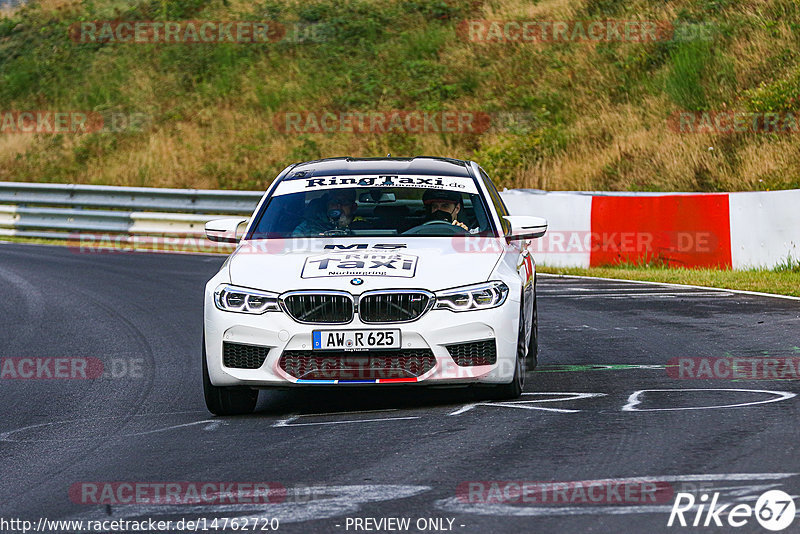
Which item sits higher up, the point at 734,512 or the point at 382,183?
the point at 382,183

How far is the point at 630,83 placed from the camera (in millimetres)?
28641

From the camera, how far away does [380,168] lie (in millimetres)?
9281

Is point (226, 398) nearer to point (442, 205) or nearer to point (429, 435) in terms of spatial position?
point (429, 435)

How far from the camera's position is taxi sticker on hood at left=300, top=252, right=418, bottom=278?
741 centimetres

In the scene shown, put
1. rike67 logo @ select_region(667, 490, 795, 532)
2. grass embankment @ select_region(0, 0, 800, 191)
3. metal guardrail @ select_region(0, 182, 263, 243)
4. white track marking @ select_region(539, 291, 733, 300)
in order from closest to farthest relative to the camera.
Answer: rike67 logo @ select_region(667, 490, 795, 532), white track marking @ select_region(539, 291, 733, 300), metal guardrail @ select_region(0, 182, 263, 243), grass embankment @ select_region(0, 0, 800, 191)

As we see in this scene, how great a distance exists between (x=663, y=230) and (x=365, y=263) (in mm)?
10657

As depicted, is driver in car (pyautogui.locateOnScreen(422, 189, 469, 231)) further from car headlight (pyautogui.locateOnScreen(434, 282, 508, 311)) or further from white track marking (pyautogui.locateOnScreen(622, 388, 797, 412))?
white track marking (pyautogui.locateOnScreen(622, 388, 797, 412))

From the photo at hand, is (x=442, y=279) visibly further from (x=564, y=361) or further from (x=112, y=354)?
(x=112, y=354)

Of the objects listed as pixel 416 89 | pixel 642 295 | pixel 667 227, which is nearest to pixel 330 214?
pixel 642 295

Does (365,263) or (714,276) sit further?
(714,276)

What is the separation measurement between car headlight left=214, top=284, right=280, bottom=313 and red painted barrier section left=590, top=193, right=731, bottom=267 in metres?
10.4

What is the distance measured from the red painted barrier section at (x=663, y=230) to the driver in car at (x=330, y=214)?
8887 mm

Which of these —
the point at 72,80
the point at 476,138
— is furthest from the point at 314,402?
the point at 72,80

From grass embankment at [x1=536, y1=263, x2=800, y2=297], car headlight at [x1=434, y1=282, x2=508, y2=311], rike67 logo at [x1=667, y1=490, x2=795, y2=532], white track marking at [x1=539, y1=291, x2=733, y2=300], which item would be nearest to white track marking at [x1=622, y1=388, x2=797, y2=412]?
car headlight at [x1=434, y1=282, x2=508, y2=311]
